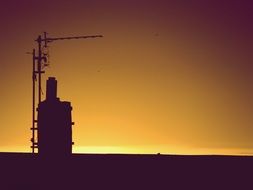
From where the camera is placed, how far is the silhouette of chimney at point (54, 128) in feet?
75.3

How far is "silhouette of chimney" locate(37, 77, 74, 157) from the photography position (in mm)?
22953

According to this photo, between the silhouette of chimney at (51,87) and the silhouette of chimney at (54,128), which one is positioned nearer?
the silhouette of chimney at (54,128)

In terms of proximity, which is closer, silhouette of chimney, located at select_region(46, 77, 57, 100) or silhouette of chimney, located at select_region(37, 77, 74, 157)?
silhouette of chimney, located at select_region(37, 77, 74, 157)

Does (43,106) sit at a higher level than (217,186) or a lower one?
higher

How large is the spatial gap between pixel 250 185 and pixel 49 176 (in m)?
7.34

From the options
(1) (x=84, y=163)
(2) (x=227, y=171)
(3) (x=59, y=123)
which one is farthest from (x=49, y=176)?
(2) (x=227, y=171)

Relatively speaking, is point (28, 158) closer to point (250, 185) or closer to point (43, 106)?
point (43, 106)

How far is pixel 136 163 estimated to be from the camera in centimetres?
2009

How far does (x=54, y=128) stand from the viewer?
2295 centimetres

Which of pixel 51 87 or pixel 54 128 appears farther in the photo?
pixel 51 87

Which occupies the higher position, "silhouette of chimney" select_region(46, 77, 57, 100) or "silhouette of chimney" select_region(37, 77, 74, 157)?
"silhouette of chimney" select_region(46, 77, 57, 100)

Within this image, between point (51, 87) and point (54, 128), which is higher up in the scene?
point (51, 87)

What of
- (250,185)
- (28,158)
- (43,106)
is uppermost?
(43,106)

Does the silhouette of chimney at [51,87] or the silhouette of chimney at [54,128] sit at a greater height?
the silhouette of chimney at [51,87]
